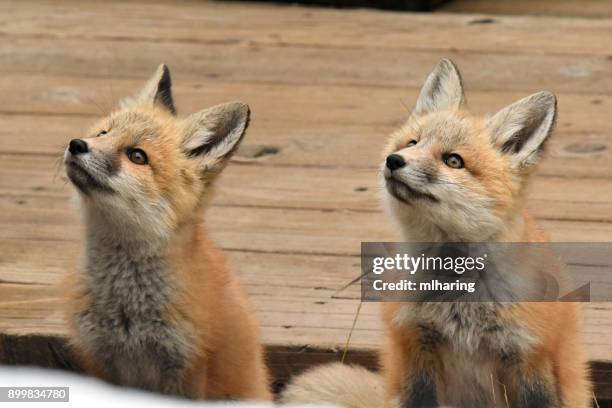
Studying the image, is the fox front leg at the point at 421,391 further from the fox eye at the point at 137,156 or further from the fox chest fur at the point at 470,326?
the fox eye at the point at 137,156

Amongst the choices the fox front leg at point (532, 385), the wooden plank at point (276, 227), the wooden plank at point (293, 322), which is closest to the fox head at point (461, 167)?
the fox front leg at point (532, 385)

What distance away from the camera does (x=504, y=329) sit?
3383 mm

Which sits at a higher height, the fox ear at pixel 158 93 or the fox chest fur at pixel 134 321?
the fox ear at pixel 158 93

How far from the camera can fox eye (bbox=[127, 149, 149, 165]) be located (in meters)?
3.73

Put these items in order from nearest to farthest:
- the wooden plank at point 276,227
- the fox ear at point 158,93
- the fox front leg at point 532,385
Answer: the fox front leg at point 532,385, the fox ear at point 158,93, the wooden plank at point 276,227

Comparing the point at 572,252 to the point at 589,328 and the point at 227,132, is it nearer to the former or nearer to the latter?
the point at 589,328

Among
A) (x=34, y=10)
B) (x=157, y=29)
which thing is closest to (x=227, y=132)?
(x=157, y=29)

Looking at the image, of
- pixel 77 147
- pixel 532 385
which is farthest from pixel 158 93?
pixel 532 385

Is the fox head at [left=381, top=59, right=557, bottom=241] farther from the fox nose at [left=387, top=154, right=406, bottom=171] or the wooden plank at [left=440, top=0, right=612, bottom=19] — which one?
the wooden plank at [left=440, top=0, right=612, bottom=19]

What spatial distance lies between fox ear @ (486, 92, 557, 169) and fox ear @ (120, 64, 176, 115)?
36.9 inches

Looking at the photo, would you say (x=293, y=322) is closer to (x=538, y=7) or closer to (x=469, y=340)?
(x=469, y=340)

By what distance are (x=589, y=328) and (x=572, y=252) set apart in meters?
0.46

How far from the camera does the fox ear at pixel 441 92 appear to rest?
147 inches

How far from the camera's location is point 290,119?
6035 mm
